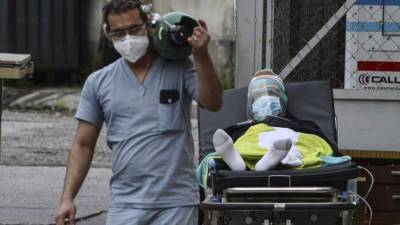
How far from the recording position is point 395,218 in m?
6.79

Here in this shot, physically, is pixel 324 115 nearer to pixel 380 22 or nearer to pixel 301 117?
pixel 301 117

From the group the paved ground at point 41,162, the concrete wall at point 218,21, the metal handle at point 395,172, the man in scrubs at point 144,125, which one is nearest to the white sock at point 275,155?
the man in scrubs at point 144,125

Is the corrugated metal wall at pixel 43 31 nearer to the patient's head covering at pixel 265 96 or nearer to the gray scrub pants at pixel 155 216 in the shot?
the patient's head covering at pixel 265 96

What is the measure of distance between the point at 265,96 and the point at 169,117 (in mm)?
1872

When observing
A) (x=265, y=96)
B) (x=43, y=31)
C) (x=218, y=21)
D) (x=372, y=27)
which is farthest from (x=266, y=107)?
(x=43, y=31)

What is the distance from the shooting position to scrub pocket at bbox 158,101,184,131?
15.1 ft

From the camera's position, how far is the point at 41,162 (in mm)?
11703

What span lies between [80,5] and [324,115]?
1192 centimetres

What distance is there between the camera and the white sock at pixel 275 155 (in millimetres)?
5480

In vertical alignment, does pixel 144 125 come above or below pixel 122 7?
below

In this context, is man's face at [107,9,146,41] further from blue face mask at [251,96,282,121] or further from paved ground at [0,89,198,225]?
paved ground at [0,89,198,225]

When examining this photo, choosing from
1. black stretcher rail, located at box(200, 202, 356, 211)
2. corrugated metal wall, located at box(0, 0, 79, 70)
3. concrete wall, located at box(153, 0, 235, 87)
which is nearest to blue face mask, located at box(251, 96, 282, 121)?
black stretcher rail, located at box(200, 202, 356, 211)

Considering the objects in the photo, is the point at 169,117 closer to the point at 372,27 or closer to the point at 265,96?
the point at 265,96

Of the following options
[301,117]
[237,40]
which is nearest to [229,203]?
[301,117]
